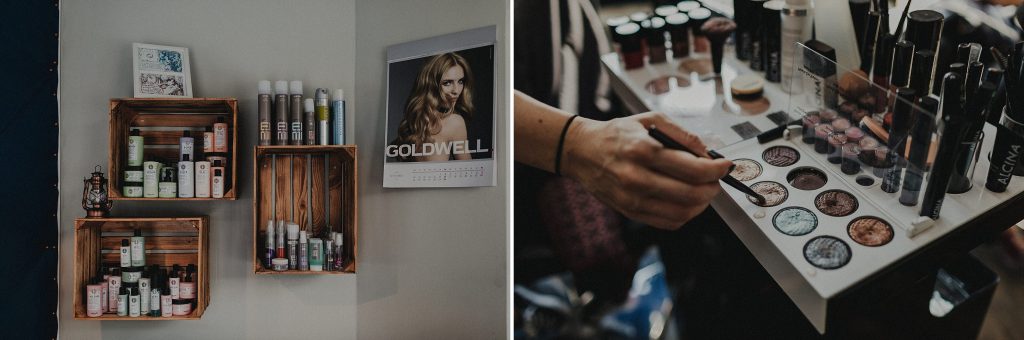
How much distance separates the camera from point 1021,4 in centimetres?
135

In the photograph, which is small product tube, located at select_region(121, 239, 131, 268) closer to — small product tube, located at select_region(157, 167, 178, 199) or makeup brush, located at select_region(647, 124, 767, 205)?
small product tube, located at select_region(157, 167, 178, 199)

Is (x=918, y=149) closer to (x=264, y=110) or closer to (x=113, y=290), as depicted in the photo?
(x=264, y=110)

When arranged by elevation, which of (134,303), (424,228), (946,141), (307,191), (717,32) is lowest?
(134,303)

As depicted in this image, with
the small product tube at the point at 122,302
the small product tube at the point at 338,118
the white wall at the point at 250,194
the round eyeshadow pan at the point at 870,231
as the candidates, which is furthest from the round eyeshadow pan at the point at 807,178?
the small product tube at the point at 122,302

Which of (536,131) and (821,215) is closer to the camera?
(821,215)

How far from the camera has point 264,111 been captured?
2268 mm

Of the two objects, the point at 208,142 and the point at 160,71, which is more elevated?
the point at 160,71

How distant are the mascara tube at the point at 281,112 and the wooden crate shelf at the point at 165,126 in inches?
5.2

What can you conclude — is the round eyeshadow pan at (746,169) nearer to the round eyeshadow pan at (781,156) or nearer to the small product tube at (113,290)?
the round eyeshadow pan at (781,156)

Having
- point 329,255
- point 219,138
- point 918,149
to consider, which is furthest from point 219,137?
point 918,149

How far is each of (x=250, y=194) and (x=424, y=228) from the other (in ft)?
2.23

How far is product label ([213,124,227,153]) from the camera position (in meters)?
2.30

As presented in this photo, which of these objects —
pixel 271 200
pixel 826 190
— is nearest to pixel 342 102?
pixel 271 200

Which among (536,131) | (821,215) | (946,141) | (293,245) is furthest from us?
(293,245)
